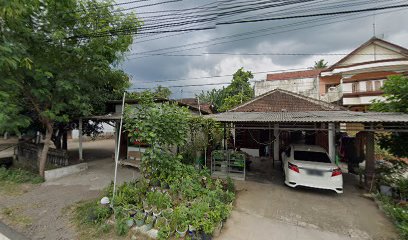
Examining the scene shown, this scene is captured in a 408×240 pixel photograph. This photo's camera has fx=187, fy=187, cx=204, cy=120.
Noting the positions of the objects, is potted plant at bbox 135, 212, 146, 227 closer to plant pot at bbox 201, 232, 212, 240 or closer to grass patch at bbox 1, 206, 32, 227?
plant pot at bbox 201, 232, 212, 240

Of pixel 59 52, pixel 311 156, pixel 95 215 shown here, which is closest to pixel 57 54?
pixel 59 52

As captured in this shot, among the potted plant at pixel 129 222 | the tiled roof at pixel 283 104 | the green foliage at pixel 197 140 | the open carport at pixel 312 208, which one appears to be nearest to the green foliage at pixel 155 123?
the potted plant at pixel 129 222

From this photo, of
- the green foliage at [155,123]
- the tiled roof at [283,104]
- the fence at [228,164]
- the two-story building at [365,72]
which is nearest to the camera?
the green foliage at [155,123]

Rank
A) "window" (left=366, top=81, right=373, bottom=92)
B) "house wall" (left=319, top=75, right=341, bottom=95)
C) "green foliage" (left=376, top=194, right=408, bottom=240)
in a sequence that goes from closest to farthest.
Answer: "green foliage" (left=376, top=194, right=408, bottom=240), "window" (left=366, top=81, right=373, bottom=92), "house wall" (left=319, top=75, right=341, bottom=95)

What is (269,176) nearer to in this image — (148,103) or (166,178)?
(166,178)

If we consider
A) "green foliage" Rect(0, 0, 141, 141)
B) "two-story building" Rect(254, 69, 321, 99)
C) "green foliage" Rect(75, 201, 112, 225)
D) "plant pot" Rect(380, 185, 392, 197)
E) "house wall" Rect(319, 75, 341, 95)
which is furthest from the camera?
"two-story building" Rect(254, 69, 321, 99)

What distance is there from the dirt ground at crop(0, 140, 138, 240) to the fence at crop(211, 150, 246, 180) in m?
3.80

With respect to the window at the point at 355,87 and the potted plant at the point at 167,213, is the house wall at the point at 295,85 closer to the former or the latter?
the window at the point at 355,87

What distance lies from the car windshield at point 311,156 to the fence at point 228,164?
2145mm

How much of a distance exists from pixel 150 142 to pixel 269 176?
5866 millimetres

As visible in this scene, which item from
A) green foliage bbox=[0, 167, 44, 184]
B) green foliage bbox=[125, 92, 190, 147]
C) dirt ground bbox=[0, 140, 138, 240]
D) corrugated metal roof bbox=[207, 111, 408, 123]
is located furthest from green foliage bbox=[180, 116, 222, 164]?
green foliage bbox=[0, 167, 44, 184]

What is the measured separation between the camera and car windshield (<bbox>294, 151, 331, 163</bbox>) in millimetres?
6605

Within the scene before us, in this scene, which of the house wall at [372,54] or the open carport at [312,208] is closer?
the open carport at [312,208]

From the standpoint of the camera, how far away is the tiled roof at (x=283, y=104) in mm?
11164
